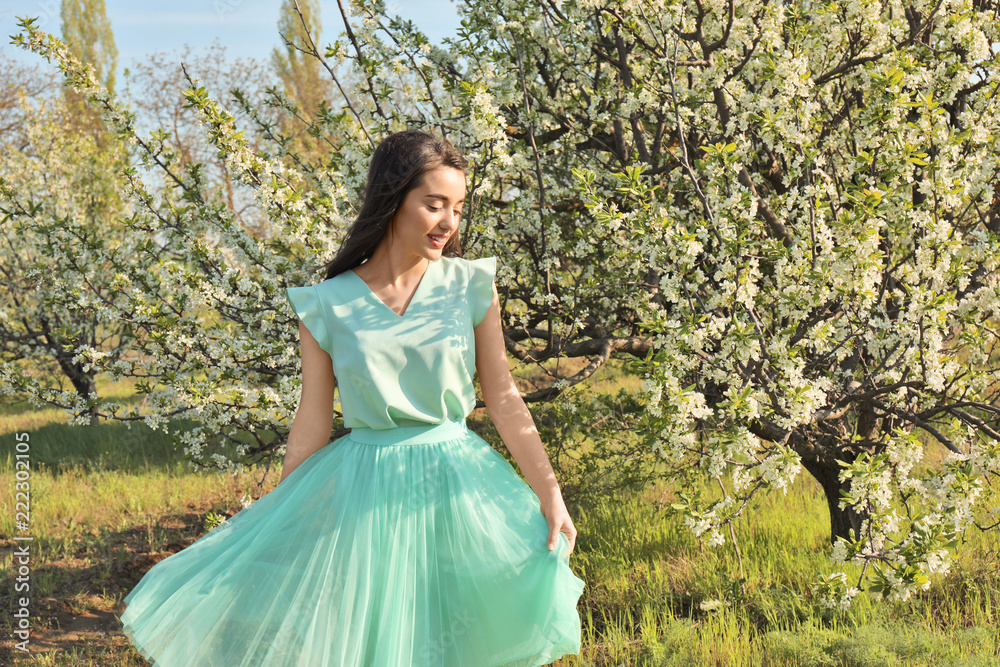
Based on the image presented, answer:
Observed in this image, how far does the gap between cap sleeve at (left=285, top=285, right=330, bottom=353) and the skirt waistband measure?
0.83 ft

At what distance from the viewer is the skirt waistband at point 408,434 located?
6.42ft

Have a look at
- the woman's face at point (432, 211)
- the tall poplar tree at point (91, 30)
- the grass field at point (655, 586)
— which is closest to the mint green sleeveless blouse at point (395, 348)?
the woman's face at point (432, 211)

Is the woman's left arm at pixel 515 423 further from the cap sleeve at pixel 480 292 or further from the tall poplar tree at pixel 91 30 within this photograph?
the tall poplar tree at pixel 91 30

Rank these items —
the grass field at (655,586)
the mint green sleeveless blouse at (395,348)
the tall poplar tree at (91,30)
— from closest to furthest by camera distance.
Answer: the mint green sleeveless blouse at (395,348)
the grass field at (655,586)
the tall poplar tree at (91,30)

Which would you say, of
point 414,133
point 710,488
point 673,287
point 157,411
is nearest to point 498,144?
point 673,287

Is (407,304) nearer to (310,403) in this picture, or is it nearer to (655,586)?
(310,403)

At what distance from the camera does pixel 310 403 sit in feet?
6.61

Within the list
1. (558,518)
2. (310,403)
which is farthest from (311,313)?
(558,518)

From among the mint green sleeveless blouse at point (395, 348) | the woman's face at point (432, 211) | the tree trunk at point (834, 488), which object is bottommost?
the tree trunk at point (834, 488)

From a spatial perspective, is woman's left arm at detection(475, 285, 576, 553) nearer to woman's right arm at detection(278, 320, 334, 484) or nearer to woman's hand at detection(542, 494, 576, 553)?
woman's hand at detection(542, 494, 576, 553)

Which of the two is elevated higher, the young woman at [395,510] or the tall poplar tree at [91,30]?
the tall poplar tree at [91,30]

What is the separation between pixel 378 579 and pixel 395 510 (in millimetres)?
169

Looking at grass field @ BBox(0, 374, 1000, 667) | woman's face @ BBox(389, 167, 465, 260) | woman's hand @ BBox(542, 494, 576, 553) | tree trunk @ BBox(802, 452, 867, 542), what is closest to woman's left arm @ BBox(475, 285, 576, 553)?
woman's hand @ BBox(542, 494, 576, 553)

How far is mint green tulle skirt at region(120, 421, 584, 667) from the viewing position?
1.70 metres
